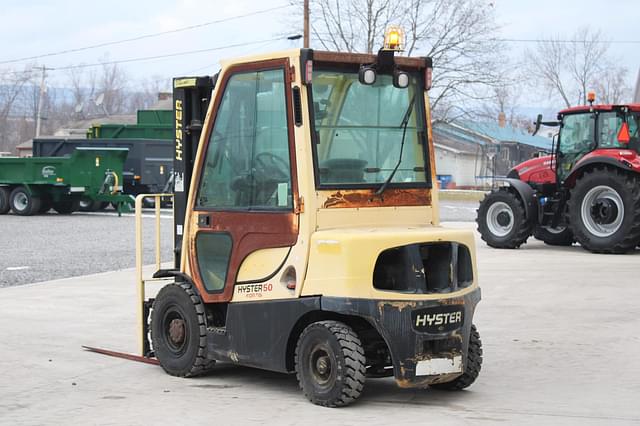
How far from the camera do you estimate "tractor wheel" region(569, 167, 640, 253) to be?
775 inches

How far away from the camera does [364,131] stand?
822 cm

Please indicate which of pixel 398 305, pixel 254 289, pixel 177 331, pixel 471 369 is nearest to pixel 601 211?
pixel 471 369

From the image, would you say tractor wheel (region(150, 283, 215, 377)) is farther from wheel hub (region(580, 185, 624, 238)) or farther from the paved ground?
wheel hub (region(580, 185, 624, 238))

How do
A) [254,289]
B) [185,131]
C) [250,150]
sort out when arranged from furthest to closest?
[185,131] < [250,150] < [254,289]

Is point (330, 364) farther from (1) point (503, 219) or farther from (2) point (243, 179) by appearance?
(1) point (503, 219)

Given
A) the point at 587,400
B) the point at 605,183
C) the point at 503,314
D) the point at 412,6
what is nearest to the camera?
the point at 587,400

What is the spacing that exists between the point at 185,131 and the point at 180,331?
1656 mm

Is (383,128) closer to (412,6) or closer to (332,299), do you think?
(332,299)

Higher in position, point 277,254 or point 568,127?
point 568,127

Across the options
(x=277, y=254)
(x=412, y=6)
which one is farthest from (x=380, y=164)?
(x=412, y=6)

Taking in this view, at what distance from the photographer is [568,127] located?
69.3 ft

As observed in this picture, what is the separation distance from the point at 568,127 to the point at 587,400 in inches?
537

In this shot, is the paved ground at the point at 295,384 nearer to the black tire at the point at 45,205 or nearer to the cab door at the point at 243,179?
the cab door at the point at 243,179

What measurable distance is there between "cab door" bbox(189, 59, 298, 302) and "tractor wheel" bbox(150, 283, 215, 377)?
6.7 inches
